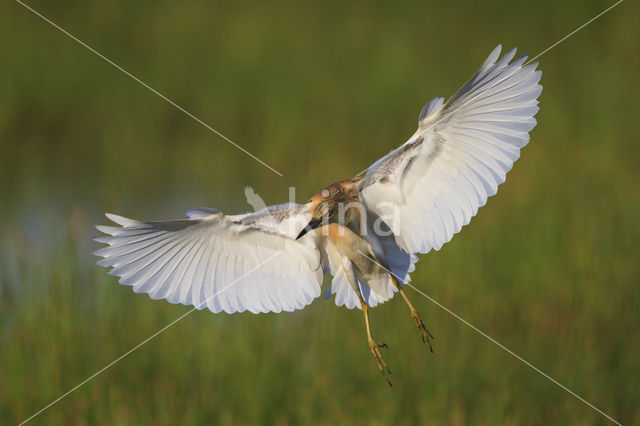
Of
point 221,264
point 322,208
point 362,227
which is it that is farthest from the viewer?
point 221,264

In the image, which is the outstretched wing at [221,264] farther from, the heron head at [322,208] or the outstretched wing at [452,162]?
the outstretched wing at [452,162]

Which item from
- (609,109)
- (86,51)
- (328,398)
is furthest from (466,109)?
(86,51)

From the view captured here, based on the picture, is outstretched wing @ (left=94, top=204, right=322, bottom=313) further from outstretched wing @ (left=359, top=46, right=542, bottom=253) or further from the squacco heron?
outstretched wing @ (left=359, top=46, right=542, bottom=253)

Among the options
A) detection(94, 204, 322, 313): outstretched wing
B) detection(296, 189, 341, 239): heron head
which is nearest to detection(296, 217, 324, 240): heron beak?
detection(296, 189, 341, 239): heron head

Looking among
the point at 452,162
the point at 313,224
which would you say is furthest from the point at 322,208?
the point at 452,162

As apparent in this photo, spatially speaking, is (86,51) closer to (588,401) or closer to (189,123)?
(189,123)

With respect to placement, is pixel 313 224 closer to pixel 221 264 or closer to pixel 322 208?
pixel 322 208

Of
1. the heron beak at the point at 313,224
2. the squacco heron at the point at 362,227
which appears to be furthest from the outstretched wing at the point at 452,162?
the heron beak at the point at 313,224
